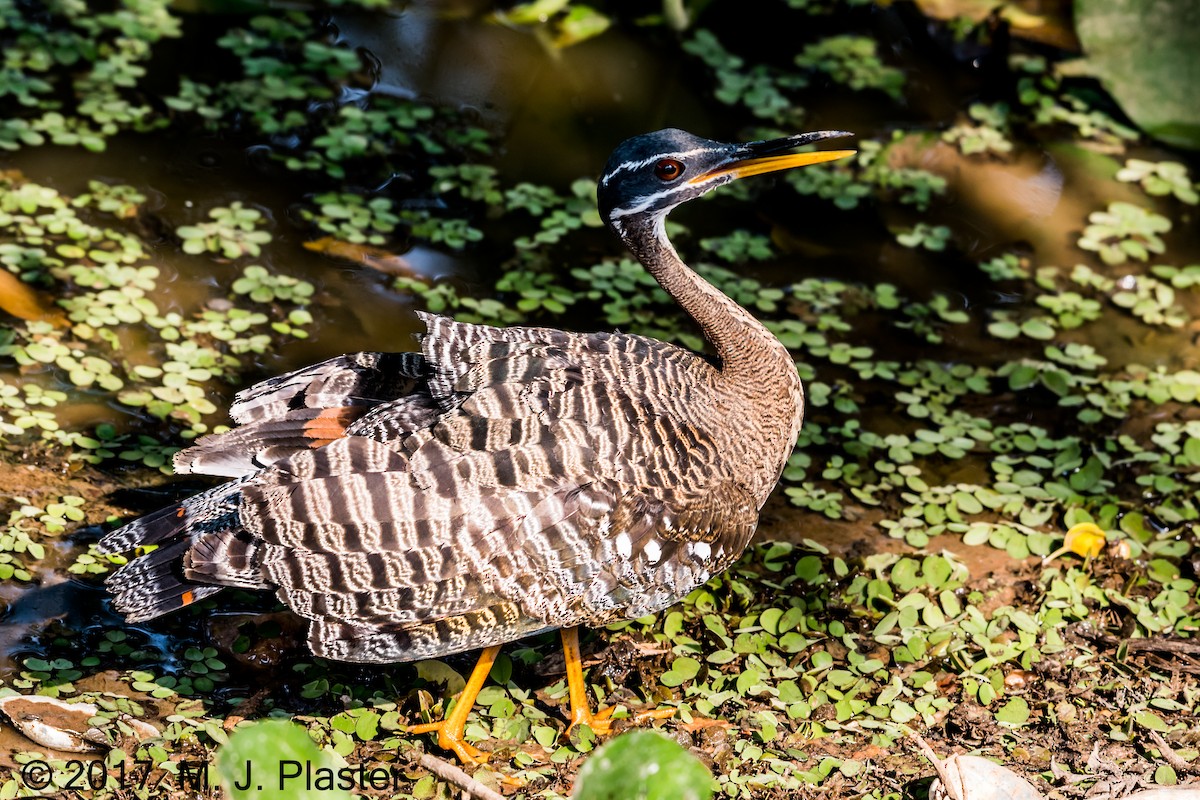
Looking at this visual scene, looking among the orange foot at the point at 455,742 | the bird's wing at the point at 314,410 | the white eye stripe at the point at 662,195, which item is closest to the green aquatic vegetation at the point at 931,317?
the white eye stripe at the point at 662,195

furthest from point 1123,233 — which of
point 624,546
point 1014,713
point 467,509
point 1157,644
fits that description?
point 467,509

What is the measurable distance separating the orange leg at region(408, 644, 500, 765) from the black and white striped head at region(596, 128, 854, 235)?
1.76m

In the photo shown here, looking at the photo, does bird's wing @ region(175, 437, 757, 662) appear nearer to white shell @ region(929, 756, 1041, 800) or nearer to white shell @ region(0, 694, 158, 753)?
white shell @ region(0, 694, 158, 753)

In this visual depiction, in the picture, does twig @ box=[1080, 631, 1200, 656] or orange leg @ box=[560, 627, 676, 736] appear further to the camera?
twig @ box=[1080, 631, 1200, 656]

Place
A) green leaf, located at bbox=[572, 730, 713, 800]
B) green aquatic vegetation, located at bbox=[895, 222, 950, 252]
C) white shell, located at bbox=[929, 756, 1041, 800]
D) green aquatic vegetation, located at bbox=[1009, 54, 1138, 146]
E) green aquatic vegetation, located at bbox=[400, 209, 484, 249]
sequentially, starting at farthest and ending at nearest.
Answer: green aquatic vegetation, located at bbox=[1009, 54, 1138, 146] < green aquatic vegetation, located at bbox=[895, 222, 950, 252] < green aquatic vegetation, located at bbox=[400, 209, 484, 249] < white shell, located at bbox=[929, 756, 1041, 800] < green leaf, located at bbox=[572, 730, 713, 800]

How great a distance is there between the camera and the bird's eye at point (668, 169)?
15.4 ft

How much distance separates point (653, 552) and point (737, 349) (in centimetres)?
94

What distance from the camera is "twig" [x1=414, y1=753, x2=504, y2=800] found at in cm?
422

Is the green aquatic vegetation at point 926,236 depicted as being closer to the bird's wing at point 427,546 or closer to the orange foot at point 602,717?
the bird's wing at point 427,546

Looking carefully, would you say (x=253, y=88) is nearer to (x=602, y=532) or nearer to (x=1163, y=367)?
(x=602, y=532)

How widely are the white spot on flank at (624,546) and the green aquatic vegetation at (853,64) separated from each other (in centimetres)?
494

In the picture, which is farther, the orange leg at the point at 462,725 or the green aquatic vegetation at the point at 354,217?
the green aquatic vegetation at the point at 354,217

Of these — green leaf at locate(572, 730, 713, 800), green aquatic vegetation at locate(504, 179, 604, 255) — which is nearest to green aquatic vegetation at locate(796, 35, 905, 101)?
green aquatic vegetation at locate(504, 179, 604, 255)

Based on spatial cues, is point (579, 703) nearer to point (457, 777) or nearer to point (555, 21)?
point (457, 777)
